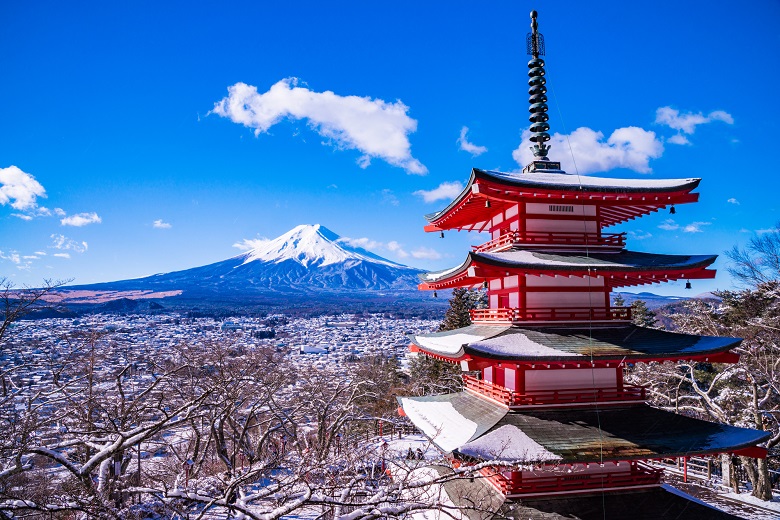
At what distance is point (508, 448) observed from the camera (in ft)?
28.2

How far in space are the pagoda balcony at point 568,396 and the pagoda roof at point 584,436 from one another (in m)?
0.16

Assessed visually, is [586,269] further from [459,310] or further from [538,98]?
[459,310]

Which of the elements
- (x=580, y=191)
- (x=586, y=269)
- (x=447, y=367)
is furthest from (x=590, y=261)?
(x=447, y=367)

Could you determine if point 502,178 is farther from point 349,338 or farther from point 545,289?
point 349,338

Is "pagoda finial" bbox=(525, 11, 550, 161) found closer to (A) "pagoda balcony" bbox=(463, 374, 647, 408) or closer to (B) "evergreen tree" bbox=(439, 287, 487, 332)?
(A) "pagoda balcony" bbox=(463, 374, 647, 408)

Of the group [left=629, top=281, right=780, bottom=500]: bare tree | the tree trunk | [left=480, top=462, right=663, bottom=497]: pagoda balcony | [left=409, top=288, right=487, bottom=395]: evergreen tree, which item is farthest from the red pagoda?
[left=409, top=288, right=487, bottom=395]: evergreen tree

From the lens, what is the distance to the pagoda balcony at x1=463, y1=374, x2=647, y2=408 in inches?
388

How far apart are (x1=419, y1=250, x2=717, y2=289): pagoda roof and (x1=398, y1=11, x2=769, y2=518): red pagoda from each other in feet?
0.12

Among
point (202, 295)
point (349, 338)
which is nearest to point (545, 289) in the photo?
point (349, 338)

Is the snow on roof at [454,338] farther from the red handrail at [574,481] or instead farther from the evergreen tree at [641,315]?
the evergreen tree at [641,315]

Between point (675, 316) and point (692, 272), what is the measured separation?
843 inches

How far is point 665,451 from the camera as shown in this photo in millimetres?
8766

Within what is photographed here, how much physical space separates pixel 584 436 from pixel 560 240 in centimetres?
426

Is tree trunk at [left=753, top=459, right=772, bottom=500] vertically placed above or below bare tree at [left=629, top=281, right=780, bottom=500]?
below
